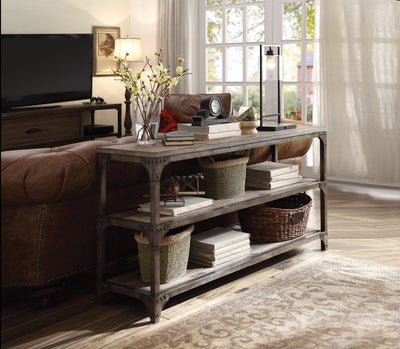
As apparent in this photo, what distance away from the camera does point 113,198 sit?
3199mm

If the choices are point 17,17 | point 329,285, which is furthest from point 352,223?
point 17,17

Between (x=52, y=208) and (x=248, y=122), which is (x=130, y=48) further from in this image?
(x=52, y=208)

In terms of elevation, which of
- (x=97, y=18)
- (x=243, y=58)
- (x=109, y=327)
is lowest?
(x=109, y=327)

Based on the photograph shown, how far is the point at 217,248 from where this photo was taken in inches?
128

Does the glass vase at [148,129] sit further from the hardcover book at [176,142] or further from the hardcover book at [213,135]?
the hardcover book at [213,135]

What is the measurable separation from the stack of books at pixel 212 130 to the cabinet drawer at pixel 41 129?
3286mm

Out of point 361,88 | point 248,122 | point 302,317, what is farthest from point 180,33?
point 302,317

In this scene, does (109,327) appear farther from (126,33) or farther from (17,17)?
(126,33)

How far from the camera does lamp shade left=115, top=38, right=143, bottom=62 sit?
283 inches

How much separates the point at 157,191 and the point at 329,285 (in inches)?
43.6

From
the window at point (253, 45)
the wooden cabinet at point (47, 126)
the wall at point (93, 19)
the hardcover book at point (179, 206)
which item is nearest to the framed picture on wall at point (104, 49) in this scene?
the wall at point (93, 19)

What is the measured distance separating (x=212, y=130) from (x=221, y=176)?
273 millimetres

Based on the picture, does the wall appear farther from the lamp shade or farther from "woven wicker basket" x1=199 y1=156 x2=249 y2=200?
"woven wicker basket" x1=199 y1=156 x2=249 y2=200

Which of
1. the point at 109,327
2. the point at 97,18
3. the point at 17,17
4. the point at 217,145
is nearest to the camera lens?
the point at 109,327
